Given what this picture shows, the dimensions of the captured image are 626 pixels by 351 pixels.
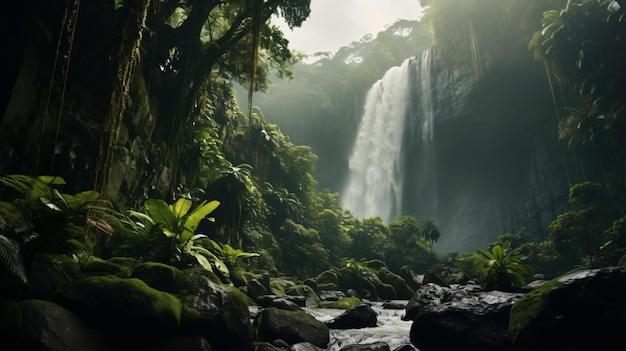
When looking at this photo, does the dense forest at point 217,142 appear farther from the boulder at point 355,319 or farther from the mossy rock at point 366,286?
the boulder at point 355,319

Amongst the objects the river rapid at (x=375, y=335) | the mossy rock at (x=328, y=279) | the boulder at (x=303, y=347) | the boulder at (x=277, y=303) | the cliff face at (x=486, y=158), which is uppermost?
the cliff face at (x=486, y=158)

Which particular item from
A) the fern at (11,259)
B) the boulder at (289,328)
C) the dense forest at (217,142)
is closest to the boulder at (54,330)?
the dense forest at (217,142)

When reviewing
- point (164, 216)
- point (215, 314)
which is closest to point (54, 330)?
point (215, 314)

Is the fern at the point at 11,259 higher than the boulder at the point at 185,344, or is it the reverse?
the fern at the point at 11,259

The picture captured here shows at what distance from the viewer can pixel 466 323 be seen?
4.95 meters

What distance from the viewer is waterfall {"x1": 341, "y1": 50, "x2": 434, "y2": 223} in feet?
133

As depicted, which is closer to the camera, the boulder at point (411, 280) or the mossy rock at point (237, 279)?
the mossy rock at point (237, 279)

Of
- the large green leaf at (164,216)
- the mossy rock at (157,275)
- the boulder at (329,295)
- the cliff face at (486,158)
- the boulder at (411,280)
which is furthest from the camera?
the cliff face at (486,158)

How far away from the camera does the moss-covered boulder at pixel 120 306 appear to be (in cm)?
336

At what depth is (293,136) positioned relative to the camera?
173ft

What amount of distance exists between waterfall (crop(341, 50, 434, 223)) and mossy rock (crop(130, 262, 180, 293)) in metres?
38.6

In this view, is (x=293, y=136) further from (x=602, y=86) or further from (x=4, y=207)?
(x=4, y=207)

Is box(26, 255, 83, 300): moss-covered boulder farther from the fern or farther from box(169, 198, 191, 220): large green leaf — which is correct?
box(169, 198, 191, 220): large green leaf

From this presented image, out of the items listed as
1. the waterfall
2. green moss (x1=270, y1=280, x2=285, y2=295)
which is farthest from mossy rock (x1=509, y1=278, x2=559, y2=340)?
the waterfall
